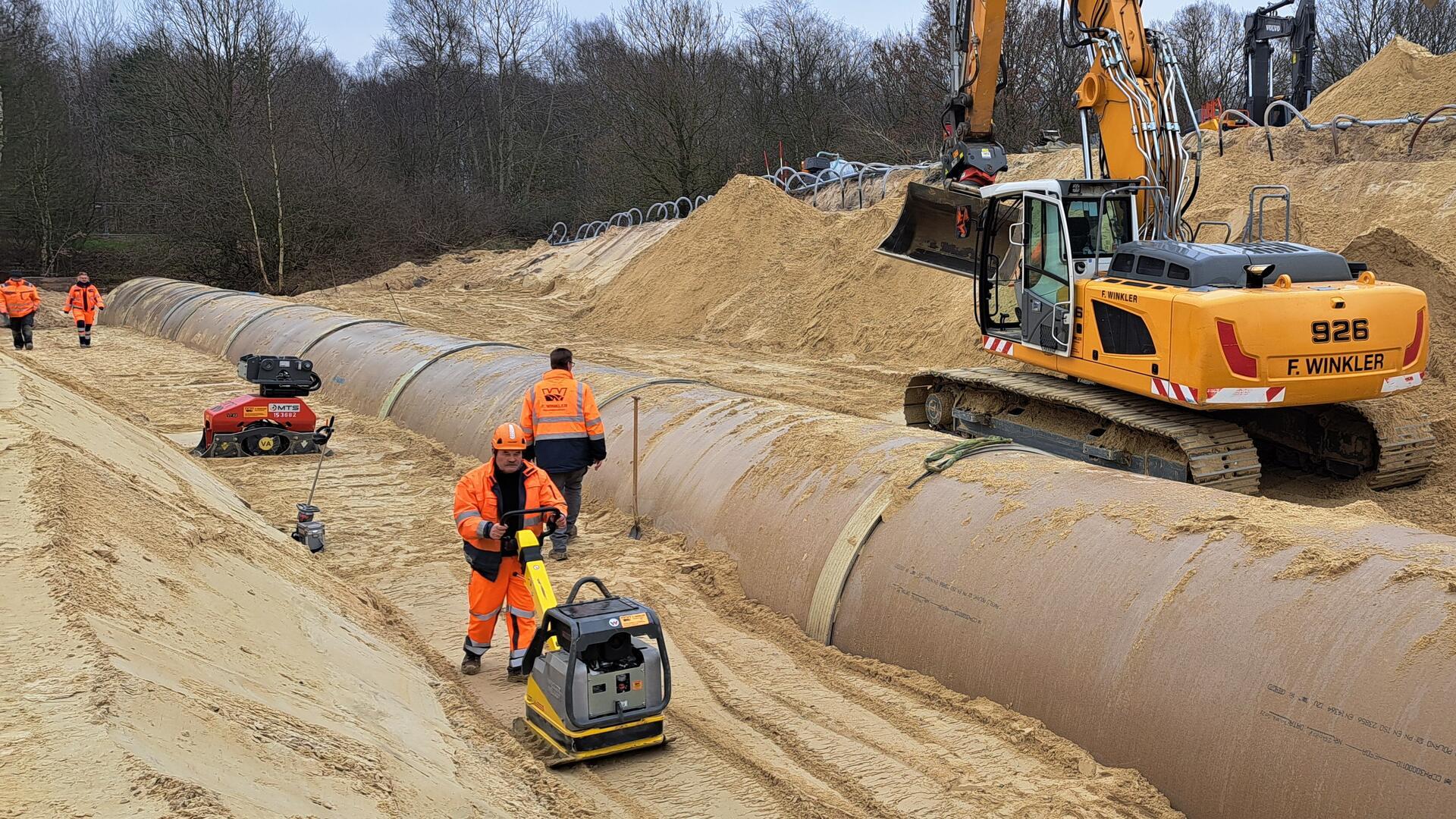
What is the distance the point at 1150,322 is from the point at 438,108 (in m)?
50.0

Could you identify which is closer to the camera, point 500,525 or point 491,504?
point 500,525

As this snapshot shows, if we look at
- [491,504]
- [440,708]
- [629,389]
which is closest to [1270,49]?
[629,389]

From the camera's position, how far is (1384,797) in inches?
174

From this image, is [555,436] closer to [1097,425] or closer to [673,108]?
[1097,425]

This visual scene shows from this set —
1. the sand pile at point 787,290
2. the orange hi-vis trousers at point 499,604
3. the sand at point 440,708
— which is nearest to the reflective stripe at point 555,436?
the sand at point 440,708

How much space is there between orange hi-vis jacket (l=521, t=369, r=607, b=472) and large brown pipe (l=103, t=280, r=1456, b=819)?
95 centimetres

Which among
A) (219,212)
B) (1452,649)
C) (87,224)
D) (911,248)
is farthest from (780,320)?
(87,224)

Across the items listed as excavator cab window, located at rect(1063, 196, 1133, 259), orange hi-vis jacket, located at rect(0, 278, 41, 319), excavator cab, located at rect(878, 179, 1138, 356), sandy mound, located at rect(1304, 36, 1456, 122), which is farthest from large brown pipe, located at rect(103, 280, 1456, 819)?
orange hi-vis jacket, located at rect(0, 278, 41, 319)

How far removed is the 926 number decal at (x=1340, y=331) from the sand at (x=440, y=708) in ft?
15.5

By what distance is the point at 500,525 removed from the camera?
21.0 ft

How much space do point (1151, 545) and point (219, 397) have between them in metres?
15.2

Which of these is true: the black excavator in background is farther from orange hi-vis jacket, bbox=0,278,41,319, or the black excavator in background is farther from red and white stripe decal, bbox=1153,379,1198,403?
orange hi-vis jacket, bbox=0,278,41,319

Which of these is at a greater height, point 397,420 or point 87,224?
point 87,224

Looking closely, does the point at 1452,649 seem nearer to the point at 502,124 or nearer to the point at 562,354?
the point at 562,354
